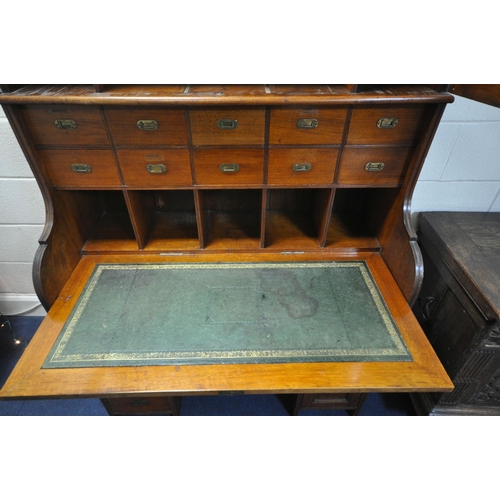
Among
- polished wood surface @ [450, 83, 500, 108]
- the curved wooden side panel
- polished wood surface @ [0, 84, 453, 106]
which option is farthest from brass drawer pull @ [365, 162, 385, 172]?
polished wood surface @ [450, 83, 500, 108]

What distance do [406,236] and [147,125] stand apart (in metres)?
1.04

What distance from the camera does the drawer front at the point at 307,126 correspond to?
1038mm

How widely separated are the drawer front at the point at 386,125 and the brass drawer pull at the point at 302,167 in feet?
0.53

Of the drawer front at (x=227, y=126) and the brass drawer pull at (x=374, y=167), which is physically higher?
the drawer front at (x=227, y=126)

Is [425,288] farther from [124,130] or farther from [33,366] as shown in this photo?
[33,366]

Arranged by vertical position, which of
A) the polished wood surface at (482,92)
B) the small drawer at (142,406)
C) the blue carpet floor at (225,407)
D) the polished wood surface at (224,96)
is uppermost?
the polished wood surface at (482,92)

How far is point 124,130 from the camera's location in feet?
3.46

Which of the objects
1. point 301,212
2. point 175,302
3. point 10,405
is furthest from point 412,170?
point 10,405

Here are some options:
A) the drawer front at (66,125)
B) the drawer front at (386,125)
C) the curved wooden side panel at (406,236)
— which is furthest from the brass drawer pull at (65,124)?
the curved wooden side panel at (406,236)

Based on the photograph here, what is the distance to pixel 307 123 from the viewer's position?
1.06m

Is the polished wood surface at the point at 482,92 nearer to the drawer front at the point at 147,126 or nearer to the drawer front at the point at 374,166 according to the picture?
the drawer front at the point at 374,166

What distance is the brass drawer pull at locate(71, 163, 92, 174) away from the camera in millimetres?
1124

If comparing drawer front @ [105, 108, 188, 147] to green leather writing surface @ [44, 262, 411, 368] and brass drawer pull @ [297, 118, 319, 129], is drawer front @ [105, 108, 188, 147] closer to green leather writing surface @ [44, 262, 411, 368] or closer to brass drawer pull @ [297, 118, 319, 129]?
brass drawer pull @ [297, 118, 319, 129]

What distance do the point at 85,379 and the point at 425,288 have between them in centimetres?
157
